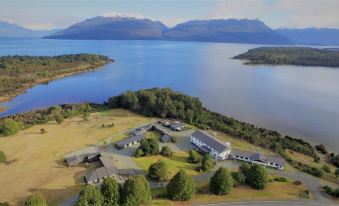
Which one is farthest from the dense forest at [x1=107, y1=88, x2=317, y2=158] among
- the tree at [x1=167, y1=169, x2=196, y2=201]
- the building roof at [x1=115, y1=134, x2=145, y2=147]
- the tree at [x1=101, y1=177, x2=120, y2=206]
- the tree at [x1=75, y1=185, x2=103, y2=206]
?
the tree at [x1=75, y1=185, x2=103, y2=206]

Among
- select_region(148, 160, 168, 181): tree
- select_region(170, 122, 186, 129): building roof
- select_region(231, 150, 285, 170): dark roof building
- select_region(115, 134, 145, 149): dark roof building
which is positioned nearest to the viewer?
select_region(148, 160, 168, 181): tree

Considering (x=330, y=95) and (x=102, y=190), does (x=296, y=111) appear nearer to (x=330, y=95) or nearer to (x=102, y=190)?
(x=330, y=95)

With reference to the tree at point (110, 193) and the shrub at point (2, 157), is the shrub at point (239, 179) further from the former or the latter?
the shrub at point (2, 157)

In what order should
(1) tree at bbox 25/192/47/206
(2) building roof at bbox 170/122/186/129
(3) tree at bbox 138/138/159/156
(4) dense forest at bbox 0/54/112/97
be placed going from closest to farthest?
(1) tree at bbox 25/192/47/206 → (3) tree at bbox 138/138/159/156 → (2) building roof at bbox 170/122/186/129 → (4) dense forest at bbox 0/54/112/97

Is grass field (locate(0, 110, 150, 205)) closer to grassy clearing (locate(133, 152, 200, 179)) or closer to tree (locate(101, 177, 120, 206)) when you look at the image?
tree (locate(101, 177, 120, 206))

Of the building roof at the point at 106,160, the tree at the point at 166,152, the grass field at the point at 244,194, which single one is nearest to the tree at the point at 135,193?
the grass field at the point at 244,194

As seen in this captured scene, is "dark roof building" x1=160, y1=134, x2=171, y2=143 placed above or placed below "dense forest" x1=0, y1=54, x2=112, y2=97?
below

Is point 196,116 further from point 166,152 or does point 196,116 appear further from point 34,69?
point 34,69
